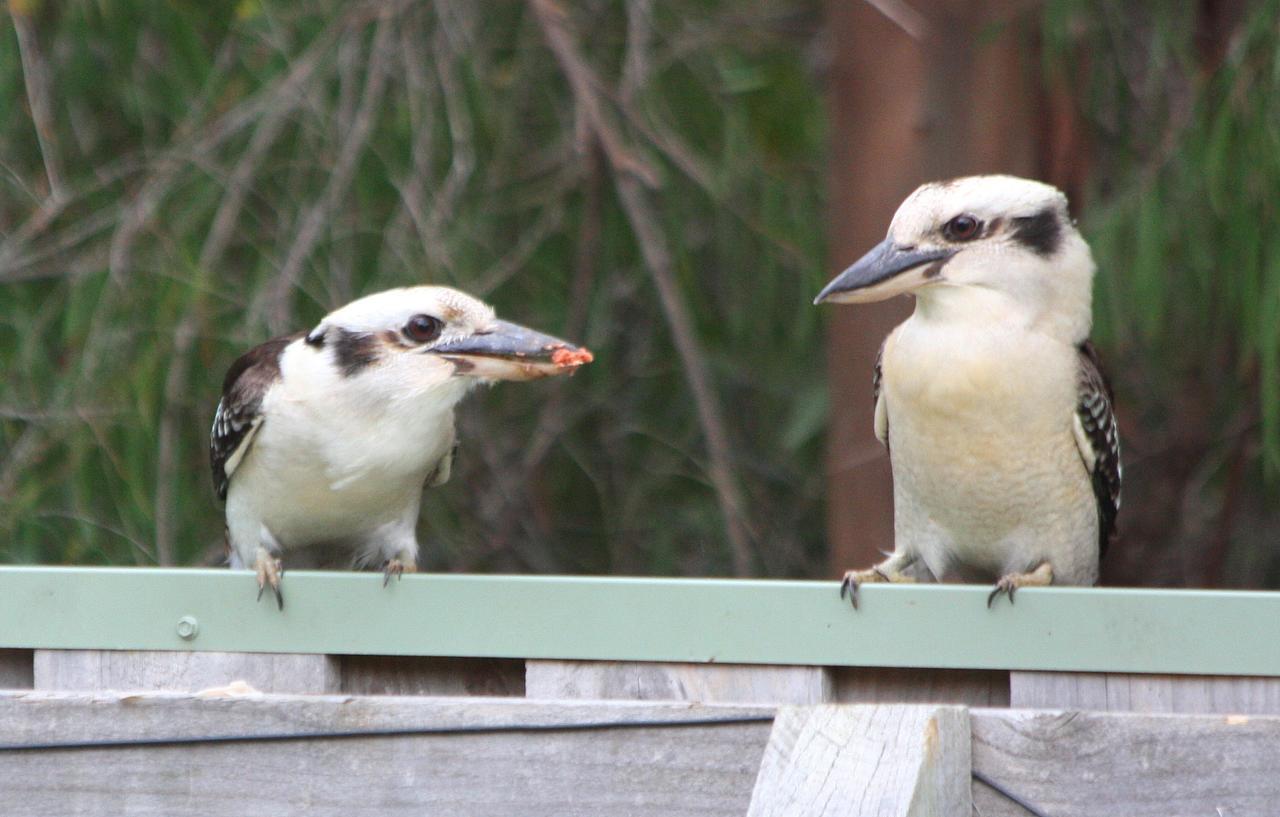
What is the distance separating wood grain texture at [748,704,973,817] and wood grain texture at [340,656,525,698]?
418 millimetres

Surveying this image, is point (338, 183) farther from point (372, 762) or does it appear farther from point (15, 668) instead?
point (372, 762)

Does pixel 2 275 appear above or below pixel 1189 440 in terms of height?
above

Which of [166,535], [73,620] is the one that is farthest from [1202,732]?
[166,535]

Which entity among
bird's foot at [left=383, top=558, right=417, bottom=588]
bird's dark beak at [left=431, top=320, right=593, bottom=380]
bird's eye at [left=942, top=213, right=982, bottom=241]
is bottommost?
bird's foot at [left=383, top=558, right=417, bottom=588]

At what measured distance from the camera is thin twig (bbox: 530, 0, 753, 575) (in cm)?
335

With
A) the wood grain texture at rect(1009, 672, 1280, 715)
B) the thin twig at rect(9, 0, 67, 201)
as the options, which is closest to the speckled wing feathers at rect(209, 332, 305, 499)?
the thin twig at rect(9, 0, 67, 201)

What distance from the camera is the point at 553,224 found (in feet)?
11.8

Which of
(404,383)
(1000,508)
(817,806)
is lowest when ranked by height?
(817,806)

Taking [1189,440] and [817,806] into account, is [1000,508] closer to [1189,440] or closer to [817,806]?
[817,806]

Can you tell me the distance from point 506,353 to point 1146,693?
1.09 m

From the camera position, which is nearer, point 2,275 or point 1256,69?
point 1256,69

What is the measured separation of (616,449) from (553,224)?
27.2 inches

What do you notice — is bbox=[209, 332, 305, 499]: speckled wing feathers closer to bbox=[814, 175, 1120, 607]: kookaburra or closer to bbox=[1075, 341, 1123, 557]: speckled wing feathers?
bbox=[814, 175, 1120, 607]: kookaburra

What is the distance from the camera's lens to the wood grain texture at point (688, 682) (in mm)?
1545
